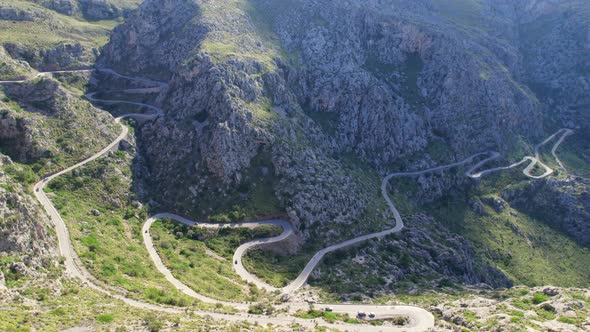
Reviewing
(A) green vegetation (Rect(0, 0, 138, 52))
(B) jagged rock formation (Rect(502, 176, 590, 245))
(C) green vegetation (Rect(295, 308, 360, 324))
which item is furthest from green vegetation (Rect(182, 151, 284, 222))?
(B) jagged rock formation (Rect(502, 176, 590, 245))

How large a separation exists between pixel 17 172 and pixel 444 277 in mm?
104269

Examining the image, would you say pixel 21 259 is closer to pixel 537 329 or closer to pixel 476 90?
pixel 537 329

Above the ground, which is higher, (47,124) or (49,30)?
(49,30)

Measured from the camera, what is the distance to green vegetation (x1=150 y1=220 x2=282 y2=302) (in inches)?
3174

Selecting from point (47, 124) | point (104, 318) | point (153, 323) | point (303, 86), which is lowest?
point (104, 318)

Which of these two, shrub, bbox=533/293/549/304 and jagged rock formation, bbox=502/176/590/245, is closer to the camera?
shrub, bbox=533/293/549/304

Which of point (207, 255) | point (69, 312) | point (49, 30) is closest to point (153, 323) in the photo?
point (69, 312)

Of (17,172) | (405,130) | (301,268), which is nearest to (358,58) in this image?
(405,130)

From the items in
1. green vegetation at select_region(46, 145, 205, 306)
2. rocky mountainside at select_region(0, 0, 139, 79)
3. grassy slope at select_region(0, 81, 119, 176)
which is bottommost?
green vegetation at select_region(46, 145, 205, 306)

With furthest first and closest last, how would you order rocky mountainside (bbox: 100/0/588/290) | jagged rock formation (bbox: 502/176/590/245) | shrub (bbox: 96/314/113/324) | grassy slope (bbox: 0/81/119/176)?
1. jagged rock formation (bbox: 502/176/590/245)
2. rocky mountainside (bbox: 100/0/588/290)
3. grassy slope (bbox: 0/81/119/176)
4. shrub (bbox: 96/314/113/324)

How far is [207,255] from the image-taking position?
93.7 metres

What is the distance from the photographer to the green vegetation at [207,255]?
265 ft

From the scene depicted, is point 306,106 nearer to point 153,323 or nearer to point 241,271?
point 241,271

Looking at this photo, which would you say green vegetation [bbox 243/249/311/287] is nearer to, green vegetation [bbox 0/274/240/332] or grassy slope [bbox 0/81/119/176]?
green vegetation [bbox 0/274/240/332]
